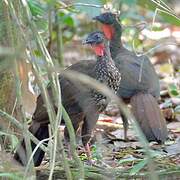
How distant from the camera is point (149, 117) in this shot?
16.3 ft

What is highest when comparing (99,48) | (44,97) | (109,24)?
(109,24)

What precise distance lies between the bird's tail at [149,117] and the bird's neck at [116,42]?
932 mm

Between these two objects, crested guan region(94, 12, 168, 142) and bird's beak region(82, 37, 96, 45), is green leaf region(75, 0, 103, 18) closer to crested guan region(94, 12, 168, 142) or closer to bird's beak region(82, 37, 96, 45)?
bird's beak region(82, 37, 96, 45)

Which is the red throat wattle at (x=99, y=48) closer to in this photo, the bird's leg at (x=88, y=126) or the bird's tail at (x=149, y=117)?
the bird's leg at (x=88, y=126)

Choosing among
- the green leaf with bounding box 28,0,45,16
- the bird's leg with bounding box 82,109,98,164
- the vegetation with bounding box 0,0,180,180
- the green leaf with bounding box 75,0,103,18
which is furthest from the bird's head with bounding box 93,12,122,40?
the bird's leg with bounding box 82,109,98,164

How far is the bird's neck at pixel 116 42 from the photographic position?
618cm

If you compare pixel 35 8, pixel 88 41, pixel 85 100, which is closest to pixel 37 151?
pixel 85 100

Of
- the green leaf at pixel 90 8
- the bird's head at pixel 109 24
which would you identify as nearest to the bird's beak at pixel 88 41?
the green leaf at pixel 90 8

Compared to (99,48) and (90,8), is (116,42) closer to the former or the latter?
(99,48)

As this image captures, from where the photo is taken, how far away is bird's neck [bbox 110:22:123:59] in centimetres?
618

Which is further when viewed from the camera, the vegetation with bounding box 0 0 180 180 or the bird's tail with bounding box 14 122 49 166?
the bird's tail with bounding box 14 122 49 166

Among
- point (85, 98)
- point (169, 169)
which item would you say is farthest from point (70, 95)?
point (169, 169)

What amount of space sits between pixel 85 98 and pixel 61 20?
9.46ft

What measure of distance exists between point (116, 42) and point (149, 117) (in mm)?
1519
